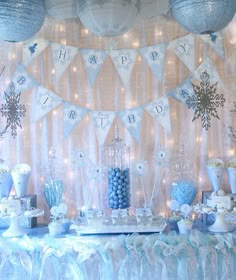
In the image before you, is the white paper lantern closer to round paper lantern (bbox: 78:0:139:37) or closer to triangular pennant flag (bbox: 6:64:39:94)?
round paper lantern (bbox: 78:0:139:37)

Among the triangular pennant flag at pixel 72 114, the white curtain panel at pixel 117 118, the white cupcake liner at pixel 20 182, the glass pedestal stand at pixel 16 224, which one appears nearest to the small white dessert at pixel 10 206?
the glass pedestal stand at pixel 16 224

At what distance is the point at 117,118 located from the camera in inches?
101

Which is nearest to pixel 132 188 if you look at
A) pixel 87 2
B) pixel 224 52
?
pixel 224 52

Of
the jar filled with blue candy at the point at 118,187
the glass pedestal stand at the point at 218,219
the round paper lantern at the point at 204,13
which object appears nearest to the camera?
the round paper lantern at the point at 204,13

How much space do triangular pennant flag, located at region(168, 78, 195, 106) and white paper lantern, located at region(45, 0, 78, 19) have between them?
2.44 ft

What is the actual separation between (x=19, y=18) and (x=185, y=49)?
3.48 feet

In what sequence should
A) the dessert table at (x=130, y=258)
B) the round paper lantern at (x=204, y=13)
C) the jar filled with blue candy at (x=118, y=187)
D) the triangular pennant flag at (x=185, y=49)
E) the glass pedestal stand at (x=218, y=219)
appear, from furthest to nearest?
1. the triangular pennant flag at (x=185, y=49)
2. the jar filled with blue candy at (x=118, y=187)
3. the glass pedestal stand at (x=218, y=219)
4. the dessert table at (x=130, y=258)
5. the round paper lantern at (x=204, y=13)

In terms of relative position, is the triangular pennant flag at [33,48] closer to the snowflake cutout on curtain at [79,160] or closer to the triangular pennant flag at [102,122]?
the triangular pennant flag at [102,122]

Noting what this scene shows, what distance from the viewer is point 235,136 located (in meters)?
2.56

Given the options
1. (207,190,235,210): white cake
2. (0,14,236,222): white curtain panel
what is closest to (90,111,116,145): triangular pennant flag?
(0,14,236,222): white curtain panel

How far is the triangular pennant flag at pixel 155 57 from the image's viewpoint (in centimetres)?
253

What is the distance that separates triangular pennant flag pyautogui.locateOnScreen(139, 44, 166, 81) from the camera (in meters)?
2.53

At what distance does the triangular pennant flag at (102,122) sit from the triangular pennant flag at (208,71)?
54 centimetres

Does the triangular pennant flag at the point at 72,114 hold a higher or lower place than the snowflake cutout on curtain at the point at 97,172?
higher
